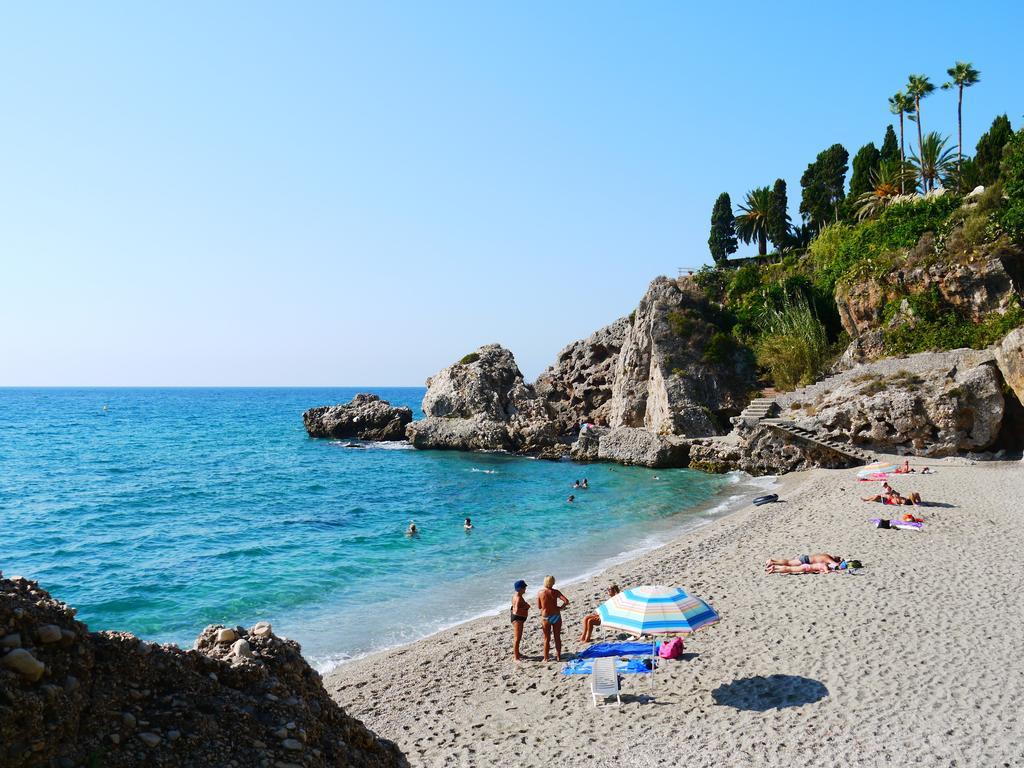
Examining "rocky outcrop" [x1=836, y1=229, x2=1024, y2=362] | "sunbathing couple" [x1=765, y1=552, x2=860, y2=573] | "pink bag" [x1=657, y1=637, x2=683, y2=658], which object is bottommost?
"pink bag" [x1=657, y1=637, x2=683, y2=658]

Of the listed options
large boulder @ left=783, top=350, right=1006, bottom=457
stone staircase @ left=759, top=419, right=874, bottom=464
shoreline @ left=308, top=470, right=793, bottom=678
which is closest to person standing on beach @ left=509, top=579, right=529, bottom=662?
shoreline @ left=308, top=470, right=793, bottom=678

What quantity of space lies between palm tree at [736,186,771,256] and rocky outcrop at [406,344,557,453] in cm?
3033

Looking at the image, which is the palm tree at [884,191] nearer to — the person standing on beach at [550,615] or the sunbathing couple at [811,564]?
the sunbathing couple at [811,564]

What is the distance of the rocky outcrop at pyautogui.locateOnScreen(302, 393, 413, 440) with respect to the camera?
2379 inches

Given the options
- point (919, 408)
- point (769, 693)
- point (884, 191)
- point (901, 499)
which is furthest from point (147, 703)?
point (884, 191)

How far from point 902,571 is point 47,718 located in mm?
16267

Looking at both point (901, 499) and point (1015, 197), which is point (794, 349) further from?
point (901, 499)

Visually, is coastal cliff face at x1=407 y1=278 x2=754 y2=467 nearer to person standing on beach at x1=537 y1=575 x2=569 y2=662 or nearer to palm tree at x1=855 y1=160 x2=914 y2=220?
palm tree at x1=855 y1=160 x2=914 y2=220

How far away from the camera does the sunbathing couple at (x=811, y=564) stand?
52.1 feet

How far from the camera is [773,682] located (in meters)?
10.3

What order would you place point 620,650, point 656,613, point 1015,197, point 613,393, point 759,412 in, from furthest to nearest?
point 613,393 < point 759,412 < point 1015,197 < point 620,650 < point 656,613

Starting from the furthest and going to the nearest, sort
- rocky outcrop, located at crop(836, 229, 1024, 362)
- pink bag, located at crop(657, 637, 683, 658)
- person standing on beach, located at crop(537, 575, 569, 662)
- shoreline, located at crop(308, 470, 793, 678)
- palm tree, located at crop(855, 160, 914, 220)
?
palm tree, located at crop(855, 160, 914, 220) < rocky outcrop, located at crop(836, 229, 1024, 362) < shoreline, located at crop(308, 470, 793, 678) < person standing on beach, located at crop(537, 575, 569, 662) < pink bag, located at crop(657, 637, 683, 658)

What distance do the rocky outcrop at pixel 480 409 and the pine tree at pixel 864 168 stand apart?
3569 cm

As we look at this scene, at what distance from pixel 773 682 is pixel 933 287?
33.5 m
